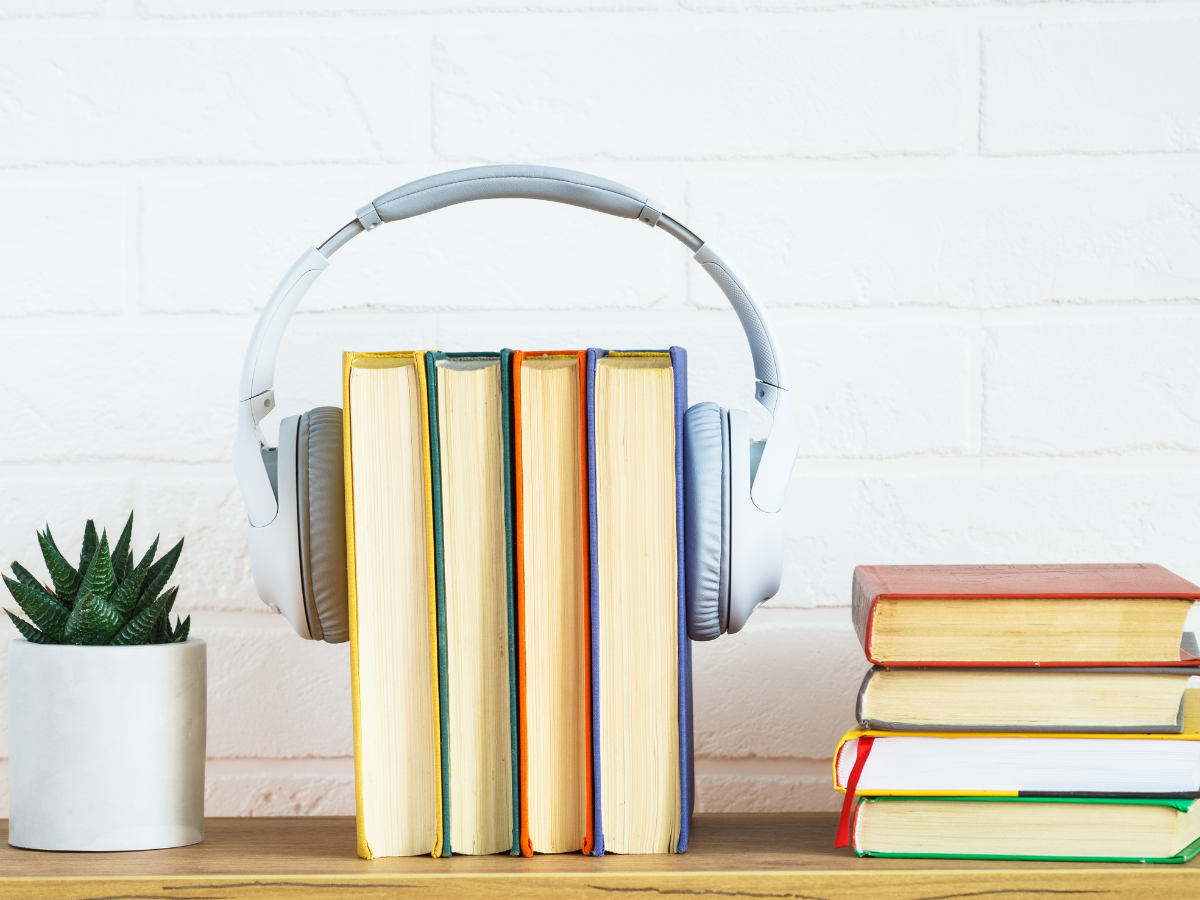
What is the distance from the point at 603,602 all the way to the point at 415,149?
1.43 feet

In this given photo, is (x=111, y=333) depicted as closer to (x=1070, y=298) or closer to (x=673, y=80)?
(x=673, y=80)

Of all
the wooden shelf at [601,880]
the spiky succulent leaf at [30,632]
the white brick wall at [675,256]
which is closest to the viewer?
the wooden shelf at [601,880]

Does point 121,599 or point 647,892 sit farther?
point 121,599

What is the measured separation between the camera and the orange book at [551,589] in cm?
57

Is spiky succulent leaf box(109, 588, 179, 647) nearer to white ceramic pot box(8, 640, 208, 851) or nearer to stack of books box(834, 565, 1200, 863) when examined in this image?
white ceramic pot box(8, 640, 208, 851)

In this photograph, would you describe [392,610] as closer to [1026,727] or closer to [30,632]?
[30,632]

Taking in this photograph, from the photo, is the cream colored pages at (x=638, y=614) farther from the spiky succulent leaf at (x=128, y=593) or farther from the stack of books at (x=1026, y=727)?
the spiky succulent leaf at (x=128, y=593)

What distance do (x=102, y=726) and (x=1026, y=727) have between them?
531 millimetres

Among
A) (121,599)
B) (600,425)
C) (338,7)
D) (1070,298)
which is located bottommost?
(121,599)

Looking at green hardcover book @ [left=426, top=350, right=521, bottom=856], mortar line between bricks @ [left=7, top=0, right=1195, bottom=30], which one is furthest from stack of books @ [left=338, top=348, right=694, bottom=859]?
mortar line between bricks @ [left=7, top=0, right=1195, bottom=30]

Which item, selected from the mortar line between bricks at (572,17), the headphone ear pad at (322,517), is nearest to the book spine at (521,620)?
the headphone ear pad at (322,517)

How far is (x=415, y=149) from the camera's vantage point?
0.81m

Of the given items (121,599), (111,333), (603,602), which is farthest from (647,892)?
(111,333)

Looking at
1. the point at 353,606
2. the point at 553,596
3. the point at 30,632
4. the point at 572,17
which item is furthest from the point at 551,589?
the point at 572,17
